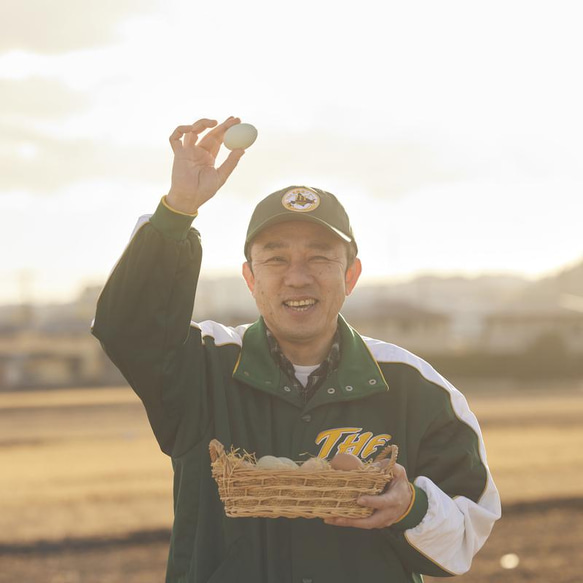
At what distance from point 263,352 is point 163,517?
668cm

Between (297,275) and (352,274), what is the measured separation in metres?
0.40

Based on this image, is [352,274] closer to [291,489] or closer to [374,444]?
[374,444]

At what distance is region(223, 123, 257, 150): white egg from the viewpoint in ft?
9.63

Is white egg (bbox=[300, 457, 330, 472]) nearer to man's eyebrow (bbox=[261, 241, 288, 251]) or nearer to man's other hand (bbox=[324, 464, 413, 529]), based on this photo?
man's other hand (bbox=[324, 464, 413, 529])

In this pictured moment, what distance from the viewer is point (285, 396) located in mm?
2906

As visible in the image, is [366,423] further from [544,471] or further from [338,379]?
[544,471]

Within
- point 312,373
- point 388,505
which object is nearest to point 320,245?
point 312,373

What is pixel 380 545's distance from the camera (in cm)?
286

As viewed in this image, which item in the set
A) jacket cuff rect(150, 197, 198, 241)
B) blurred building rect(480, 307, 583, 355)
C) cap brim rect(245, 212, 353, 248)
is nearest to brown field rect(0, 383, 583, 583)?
cap brim rect(245, 212, 353, 248)

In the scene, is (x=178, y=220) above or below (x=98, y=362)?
above

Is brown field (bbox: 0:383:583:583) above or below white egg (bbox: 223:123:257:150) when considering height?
below

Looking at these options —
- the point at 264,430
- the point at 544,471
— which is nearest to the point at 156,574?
the point at 264,430

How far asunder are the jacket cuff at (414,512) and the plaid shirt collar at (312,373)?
1.67 ft

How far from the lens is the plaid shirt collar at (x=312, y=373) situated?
3.03m
